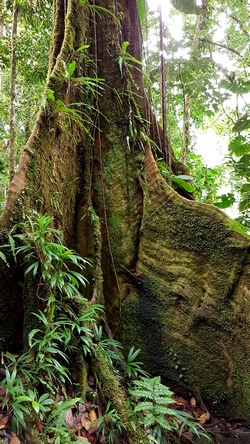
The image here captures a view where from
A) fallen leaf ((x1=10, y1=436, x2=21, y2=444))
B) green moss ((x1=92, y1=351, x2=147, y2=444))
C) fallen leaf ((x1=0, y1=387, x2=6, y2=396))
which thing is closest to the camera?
fallen leaf ((x1=10, y1=436, x2=21, y2=444))

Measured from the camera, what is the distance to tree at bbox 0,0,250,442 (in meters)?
2.80

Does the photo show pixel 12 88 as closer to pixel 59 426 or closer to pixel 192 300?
pixel 192 300

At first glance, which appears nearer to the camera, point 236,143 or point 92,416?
point 92,416

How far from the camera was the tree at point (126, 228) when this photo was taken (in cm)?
280

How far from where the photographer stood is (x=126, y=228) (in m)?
3.58

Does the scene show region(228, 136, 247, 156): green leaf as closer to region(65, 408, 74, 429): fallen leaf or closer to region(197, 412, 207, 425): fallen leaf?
region(197, 412, 207, 425): fallen leaf

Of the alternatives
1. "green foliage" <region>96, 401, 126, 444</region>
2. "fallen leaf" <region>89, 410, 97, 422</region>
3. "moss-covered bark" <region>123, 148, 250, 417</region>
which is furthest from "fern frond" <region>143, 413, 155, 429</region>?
"moss-covered bark" <region>123, 148, 250, 417</region>

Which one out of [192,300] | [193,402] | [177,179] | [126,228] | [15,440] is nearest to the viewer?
[15,440]

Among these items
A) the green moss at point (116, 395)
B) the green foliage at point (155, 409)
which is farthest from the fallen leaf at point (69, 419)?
Answer: the green foliage at point (155, 409)

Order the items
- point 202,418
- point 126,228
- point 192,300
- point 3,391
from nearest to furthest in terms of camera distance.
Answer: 1. point 3,391
2. point 202,418
3. point 192,300
4. point 126,228

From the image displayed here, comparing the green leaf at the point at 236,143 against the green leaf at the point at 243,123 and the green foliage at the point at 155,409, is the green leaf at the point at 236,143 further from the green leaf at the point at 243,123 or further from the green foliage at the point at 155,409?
the green foliage at the point at 155,409

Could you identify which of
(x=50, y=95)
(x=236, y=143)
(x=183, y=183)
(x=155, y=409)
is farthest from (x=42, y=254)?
(x=236, y=143)

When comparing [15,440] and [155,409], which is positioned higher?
[155,409]

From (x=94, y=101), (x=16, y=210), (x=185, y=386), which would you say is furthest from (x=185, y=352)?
(x=94, y=101)
